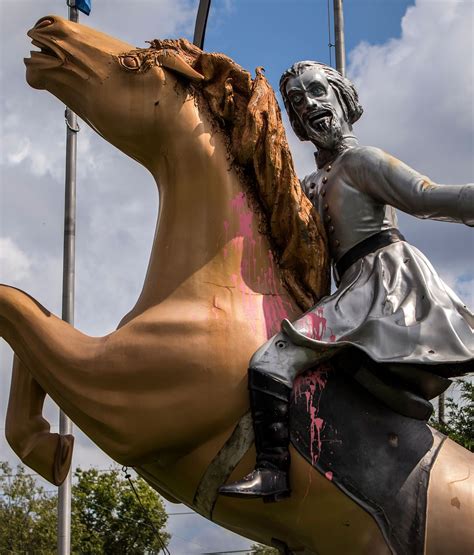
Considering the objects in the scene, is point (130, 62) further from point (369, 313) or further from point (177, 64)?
point (369, 313)

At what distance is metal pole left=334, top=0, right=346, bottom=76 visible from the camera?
820cm

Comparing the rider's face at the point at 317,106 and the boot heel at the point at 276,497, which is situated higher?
the rider's face at the point at 317,106

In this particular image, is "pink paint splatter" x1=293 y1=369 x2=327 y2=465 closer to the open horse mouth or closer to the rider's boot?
the rider's boot

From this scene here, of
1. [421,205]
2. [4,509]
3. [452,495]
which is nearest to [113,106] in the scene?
[421,205]

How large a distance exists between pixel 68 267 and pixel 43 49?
760cm

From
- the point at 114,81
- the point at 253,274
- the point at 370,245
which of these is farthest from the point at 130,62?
the point at 370,245

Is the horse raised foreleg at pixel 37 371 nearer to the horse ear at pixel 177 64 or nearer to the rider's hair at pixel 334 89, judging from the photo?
the horse ear at pixel 177 64

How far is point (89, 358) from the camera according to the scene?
3635 millimetres

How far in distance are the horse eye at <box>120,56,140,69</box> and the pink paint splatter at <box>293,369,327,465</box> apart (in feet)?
4.56

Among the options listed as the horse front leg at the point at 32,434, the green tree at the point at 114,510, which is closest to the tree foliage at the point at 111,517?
the green tree at the point at 114,510

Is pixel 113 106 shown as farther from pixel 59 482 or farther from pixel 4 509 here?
pixel 4 509

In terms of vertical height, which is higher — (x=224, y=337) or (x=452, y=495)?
(x=224, y=337)

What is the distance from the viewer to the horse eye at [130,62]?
396 centimetres

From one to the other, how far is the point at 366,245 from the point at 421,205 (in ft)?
1.04
